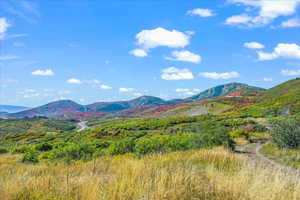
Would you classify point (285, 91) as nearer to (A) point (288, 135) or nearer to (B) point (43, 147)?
(B) point (43, 147)

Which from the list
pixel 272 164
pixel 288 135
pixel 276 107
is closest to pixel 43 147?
pixel 288 135

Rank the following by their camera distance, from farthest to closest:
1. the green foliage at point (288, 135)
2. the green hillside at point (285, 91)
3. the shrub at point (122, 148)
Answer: the green hillside at point (285, 91) < the shrub at point (122, 148) < the green foliage at point (288, 135)

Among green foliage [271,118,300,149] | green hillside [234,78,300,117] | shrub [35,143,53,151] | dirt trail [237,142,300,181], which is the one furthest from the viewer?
green hillside [234,78,300,117]

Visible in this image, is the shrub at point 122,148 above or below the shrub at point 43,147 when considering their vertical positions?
above

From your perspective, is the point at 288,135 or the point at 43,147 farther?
the point at 43,147

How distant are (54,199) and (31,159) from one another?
2092cm

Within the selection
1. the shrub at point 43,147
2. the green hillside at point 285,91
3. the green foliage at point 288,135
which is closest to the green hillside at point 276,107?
the green hillside at point 285,91

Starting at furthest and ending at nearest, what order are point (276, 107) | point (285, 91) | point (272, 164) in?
point (285, 91) < point (276, 107) < point (272, 164)

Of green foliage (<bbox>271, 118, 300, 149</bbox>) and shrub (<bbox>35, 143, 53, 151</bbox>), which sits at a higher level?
green foliage (<bbox>271, 118, 300, 149</bbox>)

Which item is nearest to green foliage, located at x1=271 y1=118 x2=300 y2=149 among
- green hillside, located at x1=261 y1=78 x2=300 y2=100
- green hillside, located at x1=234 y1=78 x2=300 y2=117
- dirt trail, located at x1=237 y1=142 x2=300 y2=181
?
dirt trail, located at x1=237 y1=142 x2=300 y2=181

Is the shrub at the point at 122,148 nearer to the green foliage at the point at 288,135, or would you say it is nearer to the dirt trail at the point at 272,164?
the dirt trail at the point at 272,164

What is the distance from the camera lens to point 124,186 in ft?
13.9

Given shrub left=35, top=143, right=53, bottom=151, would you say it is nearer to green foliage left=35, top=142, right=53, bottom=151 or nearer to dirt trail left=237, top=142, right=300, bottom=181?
green foliage left=35, top=142, right=53, bottom=151

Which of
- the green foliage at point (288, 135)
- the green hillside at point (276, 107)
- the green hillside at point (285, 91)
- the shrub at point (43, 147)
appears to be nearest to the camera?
the green foliage at point (288, 135)
